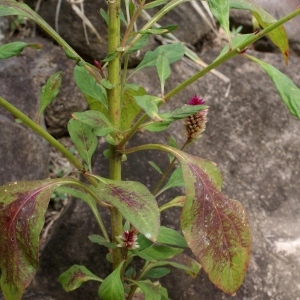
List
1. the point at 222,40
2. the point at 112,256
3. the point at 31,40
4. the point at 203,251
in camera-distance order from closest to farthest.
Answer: the point at 203,251, the point at 112,256, the point at 31,40, the point at 222,40

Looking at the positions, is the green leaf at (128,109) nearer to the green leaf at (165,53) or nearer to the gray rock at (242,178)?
the green leaf at (165,53)

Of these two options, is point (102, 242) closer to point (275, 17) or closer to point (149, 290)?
point (149, 290)

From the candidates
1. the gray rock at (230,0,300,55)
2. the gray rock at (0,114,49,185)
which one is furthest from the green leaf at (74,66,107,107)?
the gray rock at (230,0,300,55)

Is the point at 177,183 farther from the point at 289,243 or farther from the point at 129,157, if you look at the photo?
the point at 289,243

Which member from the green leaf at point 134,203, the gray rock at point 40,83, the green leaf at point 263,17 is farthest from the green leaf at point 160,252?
the gray rock at point 40,83

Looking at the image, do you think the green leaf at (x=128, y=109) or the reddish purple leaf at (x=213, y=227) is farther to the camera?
the green leaf at (x=128, y=109)

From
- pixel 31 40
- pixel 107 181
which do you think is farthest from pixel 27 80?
pixel 107 181
